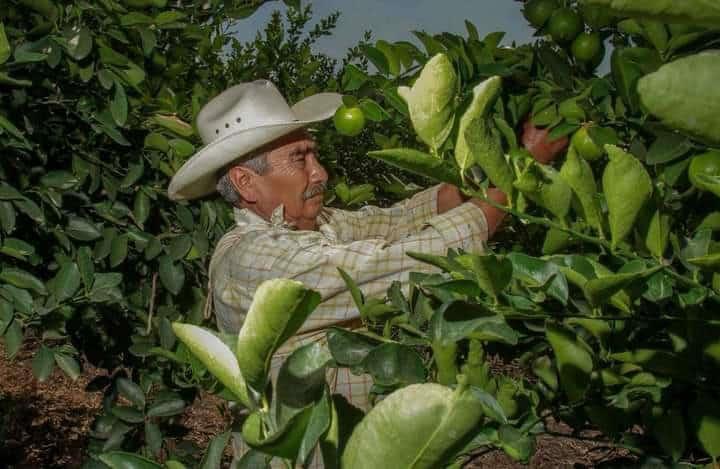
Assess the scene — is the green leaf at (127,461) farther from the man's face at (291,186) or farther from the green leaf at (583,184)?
the man's face at (291,186)

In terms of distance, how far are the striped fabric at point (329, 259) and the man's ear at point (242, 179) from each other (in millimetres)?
61

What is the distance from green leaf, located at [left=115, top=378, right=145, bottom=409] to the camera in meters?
2.29

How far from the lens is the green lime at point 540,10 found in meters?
1.40

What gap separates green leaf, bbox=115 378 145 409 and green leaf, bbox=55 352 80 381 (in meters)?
0.26

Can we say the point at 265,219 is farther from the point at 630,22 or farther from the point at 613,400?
the point at 613,400

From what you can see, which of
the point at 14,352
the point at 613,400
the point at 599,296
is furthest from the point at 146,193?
the point at 599,296

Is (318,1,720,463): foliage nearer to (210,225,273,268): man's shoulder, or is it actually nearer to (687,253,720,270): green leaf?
(687,253,720,270): green leaf

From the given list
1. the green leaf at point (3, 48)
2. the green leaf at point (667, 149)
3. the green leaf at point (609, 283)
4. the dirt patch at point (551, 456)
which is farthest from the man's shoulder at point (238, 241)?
the dirt patch at point (551, 456)

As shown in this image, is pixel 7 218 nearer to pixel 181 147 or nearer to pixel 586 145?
pixel 181 147

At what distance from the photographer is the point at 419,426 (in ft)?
1.19

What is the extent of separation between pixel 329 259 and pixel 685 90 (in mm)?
1667

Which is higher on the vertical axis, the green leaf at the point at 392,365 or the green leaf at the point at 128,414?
the green leaf at the point at 392,365

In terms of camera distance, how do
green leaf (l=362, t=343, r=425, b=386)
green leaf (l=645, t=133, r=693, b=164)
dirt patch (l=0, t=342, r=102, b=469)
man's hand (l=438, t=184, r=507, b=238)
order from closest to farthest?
green leaf (l=362, t=343, r=425, b=386), green leaf (l=645, t=133, r=693, b=164), man's hand (l=438, t=184, r=507, b=238), dirt patch (l=0, t=342, r=102, b=469)

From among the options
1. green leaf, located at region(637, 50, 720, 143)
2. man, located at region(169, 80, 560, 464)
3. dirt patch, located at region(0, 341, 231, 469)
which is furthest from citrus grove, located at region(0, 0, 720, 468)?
dirt patch, located at region(0, 341, 231, 469)
